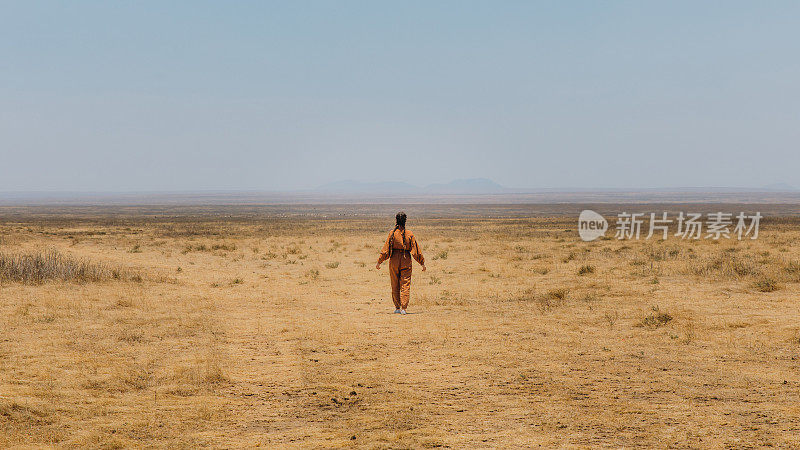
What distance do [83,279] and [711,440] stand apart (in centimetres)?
1567

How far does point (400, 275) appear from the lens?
39.2 ft

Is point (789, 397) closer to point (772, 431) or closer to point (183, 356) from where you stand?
point (772, 431)

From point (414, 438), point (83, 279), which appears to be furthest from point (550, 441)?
point (83, 279)

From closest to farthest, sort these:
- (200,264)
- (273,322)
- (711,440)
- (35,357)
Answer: (711,440), (35,357), (273,322), (200,264)

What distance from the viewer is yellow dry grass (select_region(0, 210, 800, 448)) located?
227 inches

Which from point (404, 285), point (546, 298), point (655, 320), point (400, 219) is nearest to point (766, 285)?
point (655, 320)

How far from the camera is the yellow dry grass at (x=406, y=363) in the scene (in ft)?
18.9

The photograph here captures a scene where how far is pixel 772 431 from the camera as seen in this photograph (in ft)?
18.3

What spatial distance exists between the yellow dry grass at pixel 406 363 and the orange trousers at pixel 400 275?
1.98 feet

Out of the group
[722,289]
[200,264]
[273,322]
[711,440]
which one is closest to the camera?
[711,440]

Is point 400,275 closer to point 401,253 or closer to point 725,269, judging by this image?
point 401,253

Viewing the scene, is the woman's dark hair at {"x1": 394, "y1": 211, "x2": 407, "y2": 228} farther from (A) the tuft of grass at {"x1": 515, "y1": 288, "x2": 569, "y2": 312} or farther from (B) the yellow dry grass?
(A) the tuft of grass at {"x1": 515, "y1": 288, "x2": 569, "y2": 312}

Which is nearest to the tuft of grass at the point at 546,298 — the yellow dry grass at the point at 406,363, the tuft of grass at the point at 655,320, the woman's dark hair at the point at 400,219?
the yellow dry grass at the point at 406,363

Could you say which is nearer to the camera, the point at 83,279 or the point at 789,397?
the point at 789,397
